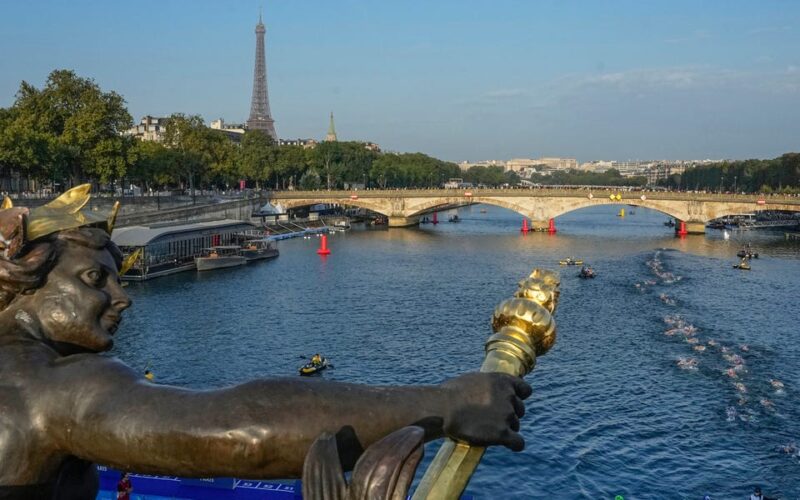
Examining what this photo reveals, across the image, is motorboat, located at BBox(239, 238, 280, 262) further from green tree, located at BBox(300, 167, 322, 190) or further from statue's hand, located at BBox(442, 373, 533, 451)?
statue's hand, located at BBox(442, 373, 533, 451)

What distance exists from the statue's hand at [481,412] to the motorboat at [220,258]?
182 ft

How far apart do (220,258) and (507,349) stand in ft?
185

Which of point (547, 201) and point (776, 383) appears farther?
point (547, 201)

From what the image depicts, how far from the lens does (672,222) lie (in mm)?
110438

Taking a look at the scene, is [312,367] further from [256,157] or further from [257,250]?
[256,157]

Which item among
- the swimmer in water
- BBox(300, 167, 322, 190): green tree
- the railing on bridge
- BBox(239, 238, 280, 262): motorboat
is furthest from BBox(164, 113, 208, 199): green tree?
the swimmer in water

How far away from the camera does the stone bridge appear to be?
87.3 m

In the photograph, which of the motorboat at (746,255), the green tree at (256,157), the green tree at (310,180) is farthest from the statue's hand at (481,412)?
the green tree at (310,180)

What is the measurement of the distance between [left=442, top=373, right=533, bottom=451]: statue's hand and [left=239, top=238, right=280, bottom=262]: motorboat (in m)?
60.3

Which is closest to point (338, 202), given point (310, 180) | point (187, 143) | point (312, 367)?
point (187, 143)

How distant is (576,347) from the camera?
3412 cm

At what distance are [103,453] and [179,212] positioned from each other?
72.3 m

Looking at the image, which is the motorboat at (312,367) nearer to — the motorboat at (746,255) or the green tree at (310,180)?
the motorboat at (746,255)

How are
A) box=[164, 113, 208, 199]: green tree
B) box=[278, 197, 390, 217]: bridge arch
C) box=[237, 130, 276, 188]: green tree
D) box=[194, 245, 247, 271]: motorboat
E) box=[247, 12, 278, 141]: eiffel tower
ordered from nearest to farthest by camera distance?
box=[194, 245, 247, 271]: motorboat
box=[164, 113, 208, 199]: green tree
box=[278, 197, 390, 217]: bridge arch
box=[237, 130, 276, 188]: green tree
box=[247, 12, 278, 141]: eiffel tower
